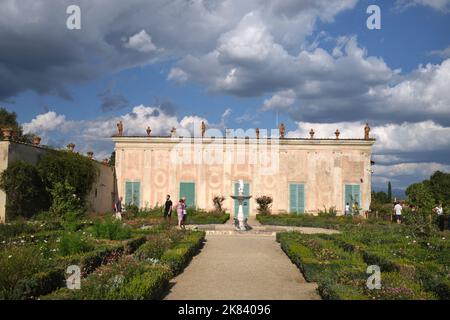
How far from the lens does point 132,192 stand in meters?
28.8

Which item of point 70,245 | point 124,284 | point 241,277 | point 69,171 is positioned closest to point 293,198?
point 69,171

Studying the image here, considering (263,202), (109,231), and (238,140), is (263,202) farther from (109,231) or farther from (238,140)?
(109,231)

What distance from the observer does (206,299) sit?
24.9 feet

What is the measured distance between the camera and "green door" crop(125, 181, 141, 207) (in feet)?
94.1

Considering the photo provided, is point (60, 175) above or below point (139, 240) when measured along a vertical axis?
above

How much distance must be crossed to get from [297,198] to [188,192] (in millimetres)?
6465

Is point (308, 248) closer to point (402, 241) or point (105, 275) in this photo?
point (402, 241)

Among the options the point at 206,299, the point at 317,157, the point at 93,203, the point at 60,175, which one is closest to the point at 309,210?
the point at 317,157

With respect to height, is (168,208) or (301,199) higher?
(301,199)

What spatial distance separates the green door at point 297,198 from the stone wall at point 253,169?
0.24 metres

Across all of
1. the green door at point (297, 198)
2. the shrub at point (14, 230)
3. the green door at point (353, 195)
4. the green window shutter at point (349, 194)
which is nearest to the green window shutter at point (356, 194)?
the green door at point (353, 195)
